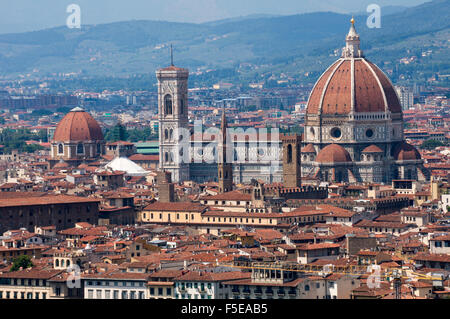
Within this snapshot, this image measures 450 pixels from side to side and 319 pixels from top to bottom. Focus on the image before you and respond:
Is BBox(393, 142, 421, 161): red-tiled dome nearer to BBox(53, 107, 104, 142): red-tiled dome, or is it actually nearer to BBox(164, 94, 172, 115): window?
BBox(164, 94, 172, 115): window

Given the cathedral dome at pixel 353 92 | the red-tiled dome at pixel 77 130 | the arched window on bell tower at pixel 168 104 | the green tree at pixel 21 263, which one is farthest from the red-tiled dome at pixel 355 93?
the green tree at pixel 21 263

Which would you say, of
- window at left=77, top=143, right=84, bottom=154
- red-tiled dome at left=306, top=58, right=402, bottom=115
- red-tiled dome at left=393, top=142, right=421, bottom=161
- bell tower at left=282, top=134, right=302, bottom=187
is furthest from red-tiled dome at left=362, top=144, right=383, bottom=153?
window at left=77, top=143, right=84, bottom=154

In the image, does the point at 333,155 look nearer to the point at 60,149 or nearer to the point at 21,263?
the point at 60,149

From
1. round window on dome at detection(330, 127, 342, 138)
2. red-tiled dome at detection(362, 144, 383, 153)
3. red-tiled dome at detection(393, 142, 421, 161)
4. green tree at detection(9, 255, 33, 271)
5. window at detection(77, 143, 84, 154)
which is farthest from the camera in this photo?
window at detection(77, 143, 84, 154)

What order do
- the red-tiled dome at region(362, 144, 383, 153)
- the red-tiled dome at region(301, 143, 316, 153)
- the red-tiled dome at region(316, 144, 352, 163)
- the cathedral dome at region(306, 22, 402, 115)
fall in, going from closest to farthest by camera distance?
the red-tiled dome at region(316, 144, 352, 163)
the red-tiled dome at region(362, 144, 383, 153)
the red-tiled dome at region(301, 143, 316, 153)
the cathedral dome at region(306, 22, 402, 115)

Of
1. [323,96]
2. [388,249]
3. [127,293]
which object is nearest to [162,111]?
[323,96]
